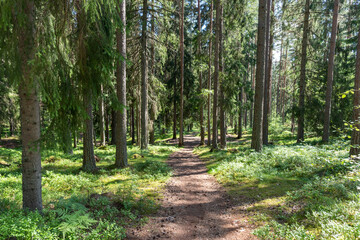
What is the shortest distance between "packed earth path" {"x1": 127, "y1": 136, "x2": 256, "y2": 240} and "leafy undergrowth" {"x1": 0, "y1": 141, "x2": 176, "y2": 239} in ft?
1.34

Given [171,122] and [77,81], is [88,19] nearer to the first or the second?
[77,81]

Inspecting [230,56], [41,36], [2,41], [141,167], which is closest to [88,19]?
[41,36]

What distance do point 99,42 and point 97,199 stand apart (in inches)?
165

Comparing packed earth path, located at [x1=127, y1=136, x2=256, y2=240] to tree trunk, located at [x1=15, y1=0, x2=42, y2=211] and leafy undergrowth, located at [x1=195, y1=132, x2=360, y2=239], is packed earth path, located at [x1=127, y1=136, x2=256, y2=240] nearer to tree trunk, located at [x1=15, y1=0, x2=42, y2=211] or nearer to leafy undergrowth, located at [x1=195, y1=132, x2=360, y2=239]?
leafy undergrowth, located at [x1=195, y1=132, x2=360, y2=239]

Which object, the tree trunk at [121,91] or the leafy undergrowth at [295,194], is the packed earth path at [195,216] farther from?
the tree trunk at [121,91]

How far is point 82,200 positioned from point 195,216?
10.2ft

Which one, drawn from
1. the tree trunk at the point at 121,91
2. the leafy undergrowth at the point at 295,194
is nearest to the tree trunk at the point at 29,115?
the leafy undergrowth at the point at 295,194

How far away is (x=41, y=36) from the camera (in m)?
4.11

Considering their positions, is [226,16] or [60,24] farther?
[226,16]

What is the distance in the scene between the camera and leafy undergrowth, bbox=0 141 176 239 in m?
3.47

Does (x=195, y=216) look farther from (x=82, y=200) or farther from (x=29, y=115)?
(x=29, y=115)

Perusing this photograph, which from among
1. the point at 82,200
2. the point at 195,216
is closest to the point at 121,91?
the point at 82,200

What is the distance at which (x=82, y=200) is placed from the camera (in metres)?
5.37

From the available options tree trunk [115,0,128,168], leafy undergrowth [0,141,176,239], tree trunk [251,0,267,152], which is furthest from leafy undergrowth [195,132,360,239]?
tree trunk [115,0,128,168]
